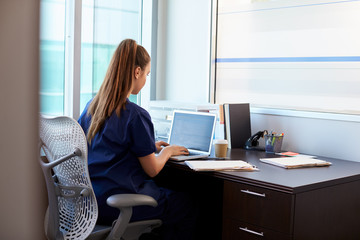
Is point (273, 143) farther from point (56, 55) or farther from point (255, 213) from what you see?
point (56, 55)

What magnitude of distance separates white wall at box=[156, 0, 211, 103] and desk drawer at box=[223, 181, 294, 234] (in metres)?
1.25

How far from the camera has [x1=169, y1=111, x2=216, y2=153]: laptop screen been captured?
91.8 inches

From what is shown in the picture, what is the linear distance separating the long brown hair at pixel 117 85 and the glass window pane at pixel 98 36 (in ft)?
2.63

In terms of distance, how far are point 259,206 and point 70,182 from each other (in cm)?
73

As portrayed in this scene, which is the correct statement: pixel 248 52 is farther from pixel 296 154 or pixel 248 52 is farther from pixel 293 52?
pixel 296 154

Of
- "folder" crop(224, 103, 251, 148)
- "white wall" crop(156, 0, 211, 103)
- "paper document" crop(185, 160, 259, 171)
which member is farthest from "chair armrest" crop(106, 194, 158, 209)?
"white wall" crop(156, 0, 211, 103)

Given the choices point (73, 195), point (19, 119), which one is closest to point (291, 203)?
point (73, 195)

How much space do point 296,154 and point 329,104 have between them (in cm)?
33

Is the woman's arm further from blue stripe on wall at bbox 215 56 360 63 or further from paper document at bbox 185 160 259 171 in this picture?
blue stripe on wall at bbox 215 56 360 63

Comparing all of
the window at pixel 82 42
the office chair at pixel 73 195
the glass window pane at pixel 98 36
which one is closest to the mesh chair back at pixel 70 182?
the office chair at pixel 73 195

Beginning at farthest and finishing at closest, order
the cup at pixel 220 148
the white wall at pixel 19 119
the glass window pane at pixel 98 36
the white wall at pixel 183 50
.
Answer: the white wall at pixel 183 50, the glass window pane at pixel 98 36, the cup at pixel 220 148, the white wall at pixel 19 119

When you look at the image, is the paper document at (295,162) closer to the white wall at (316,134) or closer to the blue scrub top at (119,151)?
the white wall at (316,134)

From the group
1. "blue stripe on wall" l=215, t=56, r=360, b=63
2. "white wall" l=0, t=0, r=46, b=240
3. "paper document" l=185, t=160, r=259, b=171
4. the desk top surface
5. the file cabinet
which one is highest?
"blue stripe on wall" l=215, t=56, r=360, b=63

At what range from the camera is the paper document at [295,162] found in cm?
206
